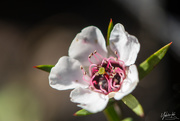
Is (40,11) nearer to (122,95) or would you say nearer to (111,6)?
(111,6)

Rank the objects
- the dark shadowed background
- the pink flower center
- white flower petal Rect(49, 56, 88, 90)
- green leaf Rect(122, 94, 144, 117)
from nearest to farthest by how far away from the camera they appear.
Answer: green leaf Rect(122, 94, 144, 117) < white flower petal Rect(49, 56, 88, 90) < the pink flower center < the dark shadowed background

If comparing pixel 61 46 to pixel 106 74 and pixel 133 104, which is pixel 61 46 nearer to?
pixel 106 74

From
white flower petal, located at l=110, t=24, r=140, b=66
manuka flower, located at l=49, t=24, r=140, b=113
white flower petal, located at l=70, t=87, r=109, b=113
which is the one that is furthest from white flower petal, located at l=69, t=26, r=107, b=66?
white flower petal, located at l=70, t=87, r=109, b=113

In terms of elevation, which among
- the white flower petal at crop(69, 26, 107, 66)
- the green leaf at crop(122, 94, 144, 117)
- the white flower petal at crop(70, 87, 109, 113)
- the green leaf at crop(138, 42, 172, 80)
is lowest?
the green leaf at crop(122, 94, 144, 117)

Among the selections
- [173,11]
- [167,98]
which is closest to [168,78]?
[167,98]

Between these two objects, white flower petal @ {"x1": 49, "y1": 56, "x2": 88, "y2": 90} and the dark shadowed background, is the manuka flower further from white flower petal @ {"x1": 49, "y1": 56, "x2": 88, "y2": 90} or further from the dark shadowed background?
the dark shadowed background

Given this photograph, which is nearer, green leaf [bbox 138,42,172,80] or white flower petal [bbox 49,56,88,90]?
green leaf [bbox 138,42,172,80]

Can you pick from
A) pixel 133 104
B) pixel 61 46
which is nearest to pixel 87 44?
pixel 133 104
